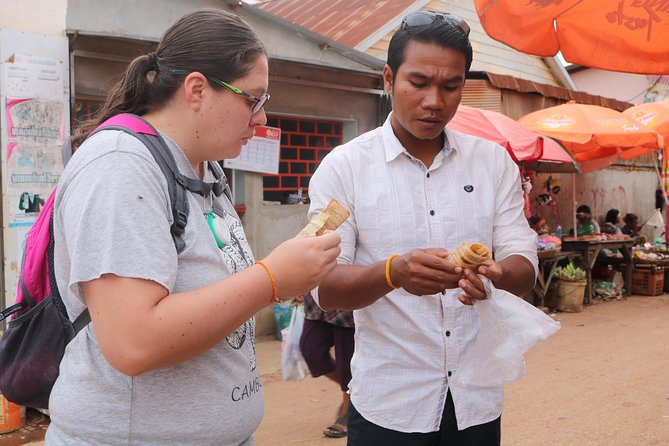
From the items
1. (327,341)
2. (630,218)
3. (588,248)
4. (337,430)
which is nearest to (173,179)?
(327,341)

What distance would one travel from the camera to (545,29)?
3.28 m

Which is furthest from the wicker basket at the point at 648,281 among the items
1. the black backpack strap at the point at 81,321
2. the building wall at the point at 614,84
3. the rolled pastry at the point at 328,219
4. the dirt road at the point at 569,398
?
the black backpack strap at the point at 81,321

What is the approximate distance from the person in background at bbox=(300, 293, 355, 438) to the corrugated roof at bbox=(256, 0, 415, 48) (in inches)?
265

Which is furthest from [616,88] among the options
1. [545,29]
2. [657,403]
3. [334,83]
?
[545,29]


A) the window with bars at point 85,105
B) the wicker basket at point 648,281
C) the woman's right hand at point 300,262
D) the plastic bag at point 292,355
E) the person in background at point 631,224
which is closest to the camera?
the woman's right hand at point 300,262

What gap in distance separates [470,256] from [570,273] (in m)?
8.61

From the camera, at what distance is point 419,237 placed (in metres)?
2.09

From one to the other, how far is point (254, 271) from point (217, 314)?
5.2 inches

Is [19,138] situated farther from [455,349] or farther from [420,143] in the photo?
[455,349]

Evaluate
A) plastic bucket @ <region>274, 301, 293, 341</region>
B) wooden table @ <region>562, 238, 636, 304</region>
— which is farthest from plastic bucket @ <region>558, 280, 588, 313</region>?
plastic bucket @ <region>274, 301, 293, 341</region>

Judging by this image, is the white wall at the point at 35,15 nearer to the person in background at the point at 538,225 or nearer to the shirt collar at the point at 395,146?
the shirt collar at the point at 395,146

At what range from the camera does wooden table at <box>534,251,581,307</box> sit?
953cm

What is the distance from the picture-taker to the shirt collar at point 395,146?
216 centimetres

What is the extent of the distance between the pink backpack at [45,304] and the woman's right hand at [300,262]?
23 centimetres
